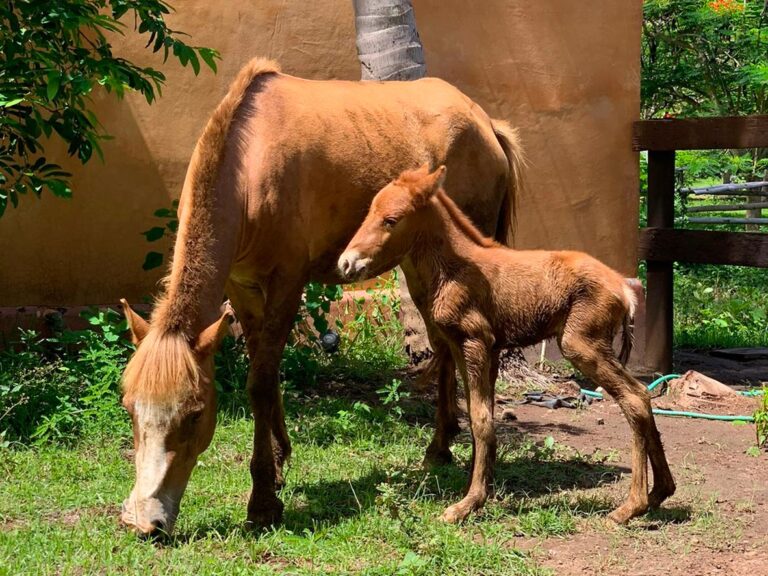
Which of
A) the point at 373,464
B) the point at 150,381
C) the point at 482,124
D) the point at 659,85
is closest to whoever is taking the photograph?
the point at 150,381

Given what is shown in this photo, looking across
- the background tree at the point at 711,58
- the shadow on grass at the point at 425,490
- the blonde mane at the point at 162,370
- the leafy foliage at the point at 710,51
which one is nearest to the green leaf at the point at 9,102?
the blonde mane at the point at 162,370

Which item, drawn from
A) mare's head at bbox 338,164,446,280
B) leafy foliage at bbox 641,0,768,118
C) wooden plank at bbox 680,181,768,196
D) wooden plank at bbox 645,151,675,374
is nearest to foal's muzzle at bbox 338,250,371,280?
mare's head at bbox 338,164,446,280

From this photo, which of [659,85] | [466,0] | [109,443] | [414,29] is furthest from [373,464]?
[659,85]

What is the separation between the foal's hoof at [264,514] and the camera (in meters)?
4.88

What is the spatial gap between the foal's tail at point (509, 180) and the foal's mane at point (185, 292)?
216 cm

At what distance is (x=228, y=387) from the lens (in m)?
7.41

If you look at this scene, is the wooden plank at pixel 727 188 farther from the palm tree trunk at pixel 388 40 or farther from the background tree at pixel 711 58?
the palm tree trunk at pixel 388 40

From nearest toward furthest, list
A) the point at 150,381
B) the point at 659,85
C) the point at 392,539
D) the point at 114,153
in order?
the point at 150,381
the point at 392,539
the point at 114,153
the point at 659,85

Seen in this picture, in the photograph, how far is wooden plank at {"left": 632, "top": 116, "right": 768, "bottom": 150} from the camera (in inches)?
321

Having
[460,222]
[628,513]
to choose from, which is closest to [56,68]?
Answer: [460,222]

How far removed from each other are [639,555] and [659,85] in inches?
445

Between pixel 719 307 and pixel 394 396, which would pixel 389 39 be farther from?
pixel 719 307

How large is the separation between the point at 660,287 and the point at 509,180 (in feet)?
9.48

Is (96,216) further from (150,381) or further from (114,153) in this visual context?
(150,381)
